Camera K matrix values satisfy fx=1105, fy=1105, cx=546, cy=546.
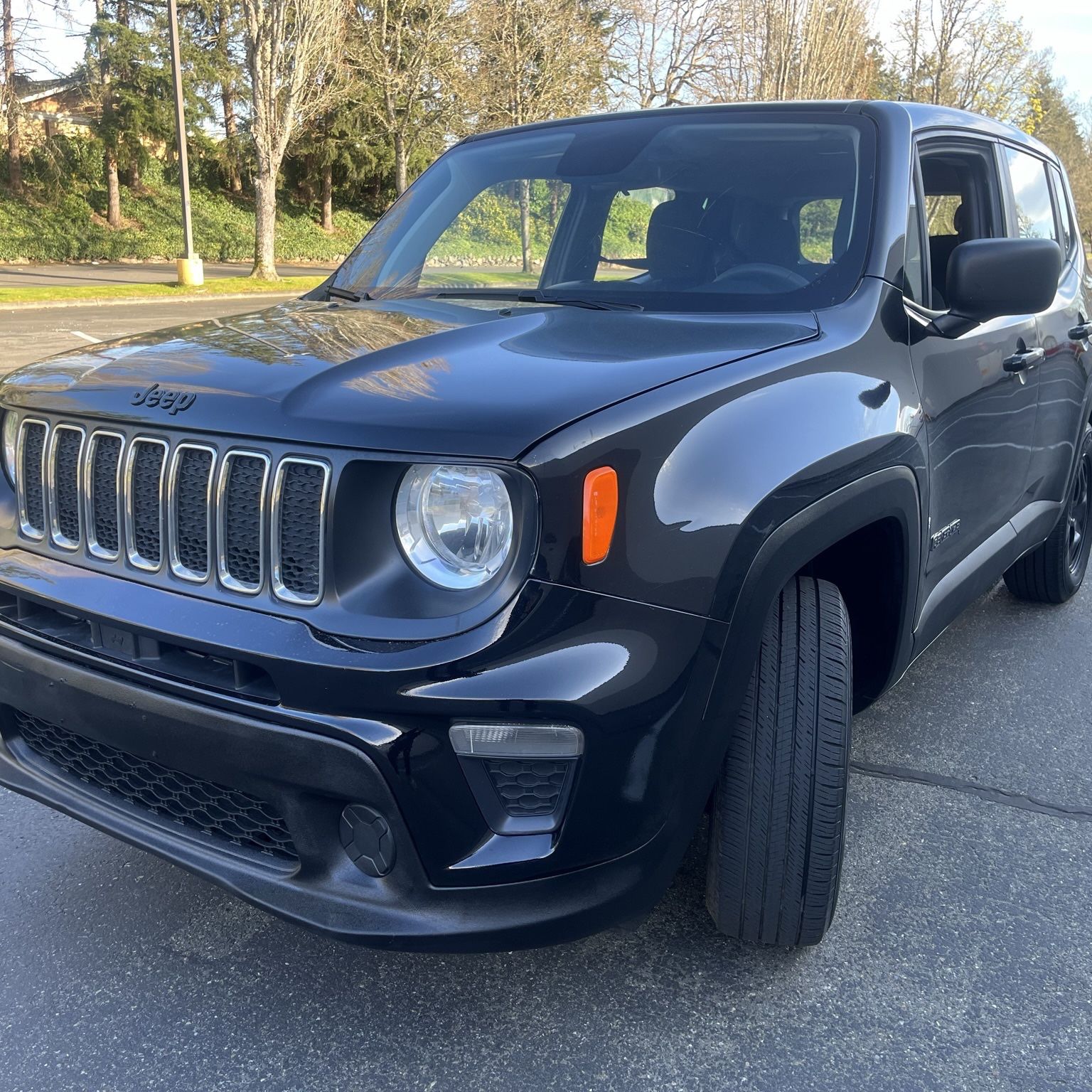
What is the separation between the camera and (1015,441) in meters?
3.18

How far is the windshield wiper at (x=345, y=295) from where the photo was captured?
312cm

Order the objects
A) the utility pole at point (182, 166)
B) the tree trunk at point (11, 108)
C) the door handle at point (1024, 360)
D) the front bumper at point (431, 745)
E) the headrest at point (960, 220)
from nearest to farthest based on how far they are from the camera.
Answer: the front bumper at point (431, 745)
the door handle at point (1024, 360)
the headrest at point (960, 220)
the utility pole at point (182, 166)
the tree trunk at point (11, 108)

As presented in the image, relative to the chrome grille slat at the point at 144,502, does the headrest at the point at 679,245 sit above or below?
above

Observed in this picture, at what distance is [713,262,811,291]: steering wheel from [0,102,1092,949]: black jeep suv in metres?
0.01

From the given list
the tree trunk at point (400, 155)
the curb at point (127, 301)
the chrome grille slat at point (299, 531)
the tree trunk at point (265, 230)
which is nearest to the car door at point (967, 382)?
the chrome grille slat at point (299, 531)

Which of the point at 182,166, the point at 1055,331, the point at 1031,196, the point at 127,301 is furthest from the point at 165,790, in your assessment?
the point at 182,166

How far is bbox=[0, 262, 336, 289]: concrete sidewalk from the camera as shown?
2485 centimetres

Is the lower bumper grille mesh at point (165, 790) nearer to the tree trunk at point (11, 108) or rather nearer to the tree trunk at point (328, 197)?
the tree trunk at point (11, 108)

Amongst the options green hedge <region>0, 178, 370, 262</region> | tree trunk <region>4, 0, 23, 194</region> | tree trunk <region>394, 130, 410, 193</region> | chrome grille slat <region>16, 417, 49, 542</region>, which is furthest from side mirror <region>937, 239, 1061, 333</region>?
green hedge <region>0, 178, 370, 262</region>

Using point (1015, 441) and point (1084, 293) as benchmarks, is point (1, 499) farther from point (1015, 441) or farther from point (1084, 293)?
point (1084, 293)

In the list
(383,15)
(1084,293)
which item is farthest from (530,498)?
(383,15)

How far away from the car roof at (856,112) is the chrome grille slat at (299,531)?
62.3 inches

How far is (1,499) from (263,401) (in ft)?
2.64

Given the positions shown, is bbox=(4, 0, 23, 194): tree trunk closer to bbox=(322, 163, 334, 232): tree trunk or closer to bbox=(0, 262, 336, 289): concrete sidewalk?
bbox=(0, 262, 336, 289): concrete sidewalk
